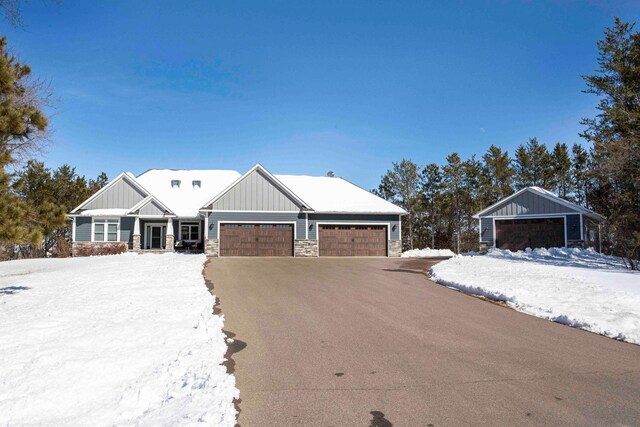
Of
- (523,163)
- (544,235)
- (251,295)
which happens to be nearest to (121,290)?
(251,295)


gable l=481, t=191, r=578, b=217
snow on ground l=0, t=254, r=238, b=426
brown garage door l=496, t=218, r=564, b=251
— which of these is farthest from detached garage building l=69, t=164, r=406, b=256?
snow on ground l=0, t=254, r=238, b=426

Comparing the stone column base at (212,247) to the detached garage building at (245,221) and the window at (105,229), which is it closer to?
the detached garage building at (245,221)

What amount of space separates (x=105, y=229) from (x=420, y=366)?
26.5 meters

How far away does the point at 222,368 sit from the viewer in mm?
4906

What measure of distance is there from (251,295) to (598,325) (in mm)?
7128

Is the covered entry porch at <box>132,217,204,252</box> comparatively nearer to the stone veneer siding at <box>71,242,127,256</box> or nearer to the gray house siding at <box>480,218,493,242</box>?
the stone veneer siding at <box>71,242,127,256</box>

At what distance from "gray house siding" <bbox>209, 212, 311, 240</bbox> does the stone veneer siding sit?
595 cm

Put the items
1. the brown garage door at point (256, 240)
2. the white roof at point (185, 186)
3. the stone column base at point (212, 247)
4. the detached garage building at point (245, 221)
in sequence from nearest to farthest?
1. the stone column base at point (212, 247)
2. the brown garage door at point (256, 240)
3. the detached garage building at point (245, 221)
4. the white roof at point (185, 186)

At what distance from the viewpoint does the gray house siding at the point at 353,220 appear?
26.2m

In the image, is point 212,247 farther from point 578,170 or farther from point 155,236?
point 578,170

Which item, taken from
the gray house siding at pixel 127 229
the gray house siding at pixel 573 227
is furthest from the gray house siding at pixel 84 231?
the gray house siding at pixel 573 227

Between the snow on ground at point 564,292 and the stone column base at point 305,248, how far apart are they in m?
11.7

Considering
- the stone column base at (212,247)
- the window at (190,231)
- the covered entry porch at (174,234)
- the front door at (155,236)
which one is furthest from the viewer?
the window at (190,231)

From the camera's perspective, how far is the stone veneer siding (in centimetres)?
2548
